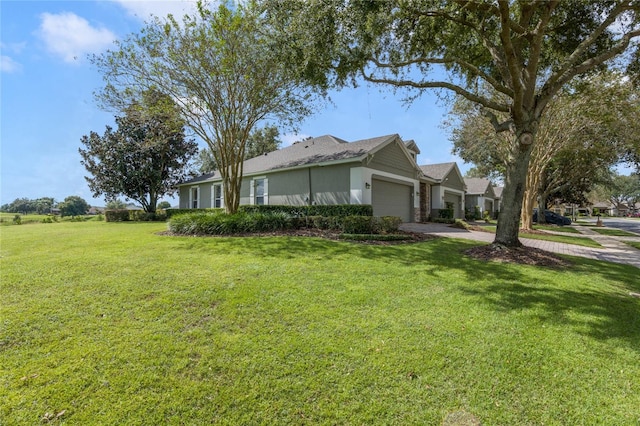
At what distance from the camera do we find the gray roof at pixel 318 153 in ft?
46.1

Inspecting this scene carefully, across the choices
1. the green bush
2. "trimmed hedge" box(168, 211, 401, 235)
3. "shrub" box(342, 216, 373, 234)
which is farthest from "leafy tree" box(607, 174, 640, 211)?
"shrub" box(342, 216, 373, 234)

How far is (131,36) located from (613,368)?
14850 millimetres

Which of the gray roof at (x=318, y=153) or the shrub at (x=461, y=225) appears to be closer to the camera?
the gray roof at (x=318, y=153)

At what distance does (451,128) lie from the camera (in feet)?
56.0

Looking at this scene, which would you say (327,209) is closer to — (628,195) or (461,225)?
(461,225)

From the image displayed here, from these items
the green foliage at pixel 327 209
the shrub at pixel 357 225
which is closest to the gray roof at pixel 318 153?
the green foliage at pixel 327 209

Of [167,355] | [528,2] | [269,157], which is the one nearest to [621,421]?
[167,355]

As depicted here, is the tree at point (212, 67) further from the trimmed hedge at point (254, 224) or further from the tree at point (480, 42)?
the trimmed hedge at point (254, 224)

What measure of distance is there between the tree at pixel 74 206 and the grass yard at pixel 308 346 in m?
48.1

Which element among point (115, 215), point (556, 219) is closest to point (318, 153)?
point (115, 215)

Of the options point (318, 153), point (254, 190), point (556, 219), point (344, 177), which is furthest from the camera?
point (556, 219)

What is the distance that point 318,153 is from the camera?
52.9 feet

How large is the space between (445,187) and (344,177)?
12.0 metres

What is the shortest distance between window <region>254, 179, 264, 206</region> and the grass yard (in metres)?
13.0
